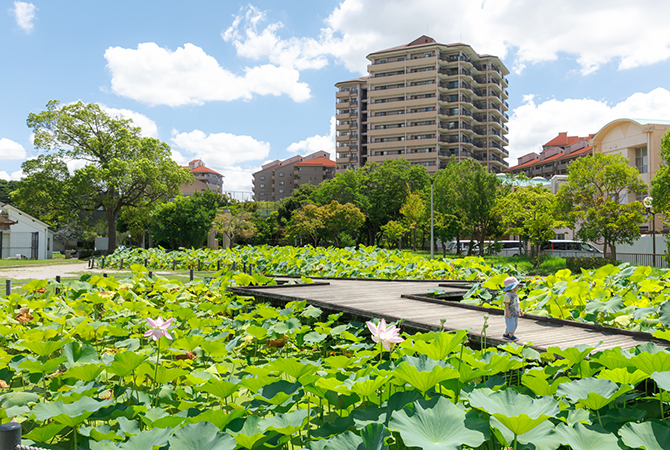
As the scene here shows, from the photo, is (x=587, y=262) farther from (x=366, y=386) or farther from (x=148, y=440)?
(x=148, y=440)

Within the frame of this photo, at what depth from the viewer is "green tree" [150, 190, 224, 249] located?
36.4m

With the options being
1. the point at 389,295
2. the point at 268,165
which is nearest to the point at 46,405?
the point at 389,295

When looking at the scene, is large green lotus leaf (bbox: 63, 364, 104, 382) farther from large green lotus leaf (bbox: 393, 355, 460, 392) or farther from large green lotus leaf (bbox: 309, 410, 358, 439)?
large green lotus leaf (bbox: 393, 355, 460, 392)

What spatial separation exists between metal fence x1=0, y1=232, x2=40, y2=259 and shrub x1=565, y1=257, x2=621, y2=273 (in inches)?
1341

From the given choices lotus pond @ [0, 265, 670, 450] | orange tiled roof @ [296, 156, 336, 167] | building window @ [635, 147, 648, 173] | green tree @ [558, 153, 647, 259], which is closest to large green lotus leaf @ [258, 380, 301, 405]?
lotus pond @ [0, 265, 670, 450]

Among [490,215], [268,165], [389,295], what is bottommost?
[389,295]

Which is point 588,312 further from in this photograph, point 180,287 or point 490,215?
point 490,215

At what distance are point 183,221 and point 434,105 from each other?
38.0 meters

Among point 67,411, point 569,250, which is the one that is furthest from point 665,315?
point 569,250

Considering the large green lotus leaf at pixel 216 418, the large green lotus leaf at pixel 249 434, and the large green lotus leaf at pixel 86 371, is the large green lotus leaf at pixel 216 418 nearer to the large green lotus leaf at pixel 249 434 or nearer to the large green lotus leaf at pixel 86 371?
the large green lotus leaf at pixel 249 434

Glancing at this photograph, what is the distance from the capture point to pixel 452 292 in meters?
8.05

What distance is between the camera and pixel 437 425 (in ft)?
Answer: 5.93

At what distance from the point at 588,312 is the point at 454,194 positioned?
2529 cm

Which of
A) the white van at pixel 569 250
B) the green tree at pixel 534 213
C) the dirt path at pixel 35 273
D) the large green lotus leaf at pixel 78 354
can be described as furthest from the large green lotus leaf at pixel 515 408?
the white van at pixel 569 250
